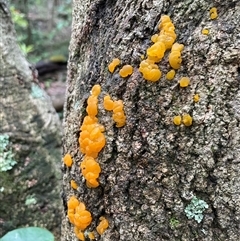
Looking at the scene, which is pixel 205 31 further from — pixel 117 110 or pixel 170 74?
pixel 117 110

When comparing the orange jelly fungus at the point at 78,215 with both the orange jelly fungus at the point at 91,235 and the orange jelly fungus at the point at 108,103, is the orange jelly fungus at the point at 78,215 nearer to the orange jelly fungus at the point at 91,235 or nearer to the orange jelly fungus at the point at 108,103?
the orange jelly fungus at the point at 91,235

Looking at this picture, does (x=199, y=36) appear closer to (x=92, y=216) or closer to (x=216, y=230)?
(x=216, y=230)

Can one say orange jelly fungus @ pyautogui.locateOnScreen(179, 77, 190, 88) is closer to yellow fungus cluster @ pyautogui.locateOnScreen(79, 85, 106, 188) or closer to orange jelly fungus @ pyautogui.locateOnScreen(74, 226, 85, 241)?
yellow fungus cluster @ pyautogui.locateOnScreen(79, 85, 106, 188)

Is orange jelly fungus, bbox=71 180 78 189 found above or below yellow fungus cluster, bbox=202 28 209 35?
below

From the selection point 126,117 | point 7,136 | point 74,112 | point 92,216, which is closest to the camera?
point 126,117

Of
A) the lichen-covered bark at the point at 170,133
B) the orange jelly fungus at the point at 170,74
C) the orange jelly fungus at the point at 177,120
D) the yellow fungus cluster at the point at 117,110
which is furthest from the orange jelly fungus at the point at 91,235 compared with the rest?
the orange jelly fungus at the point at 170,74

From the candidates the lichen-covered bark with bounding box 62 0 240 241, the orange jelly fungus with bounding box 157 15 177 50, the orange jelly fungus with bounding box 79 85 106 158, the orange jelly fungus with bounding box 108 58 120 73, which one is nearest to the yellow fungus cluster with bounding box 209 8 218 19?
the lichen-covered bark with bounding box 62 0 240 241

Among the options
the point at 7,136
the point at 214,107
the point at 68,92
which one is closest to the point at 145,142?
the point at 214,107
